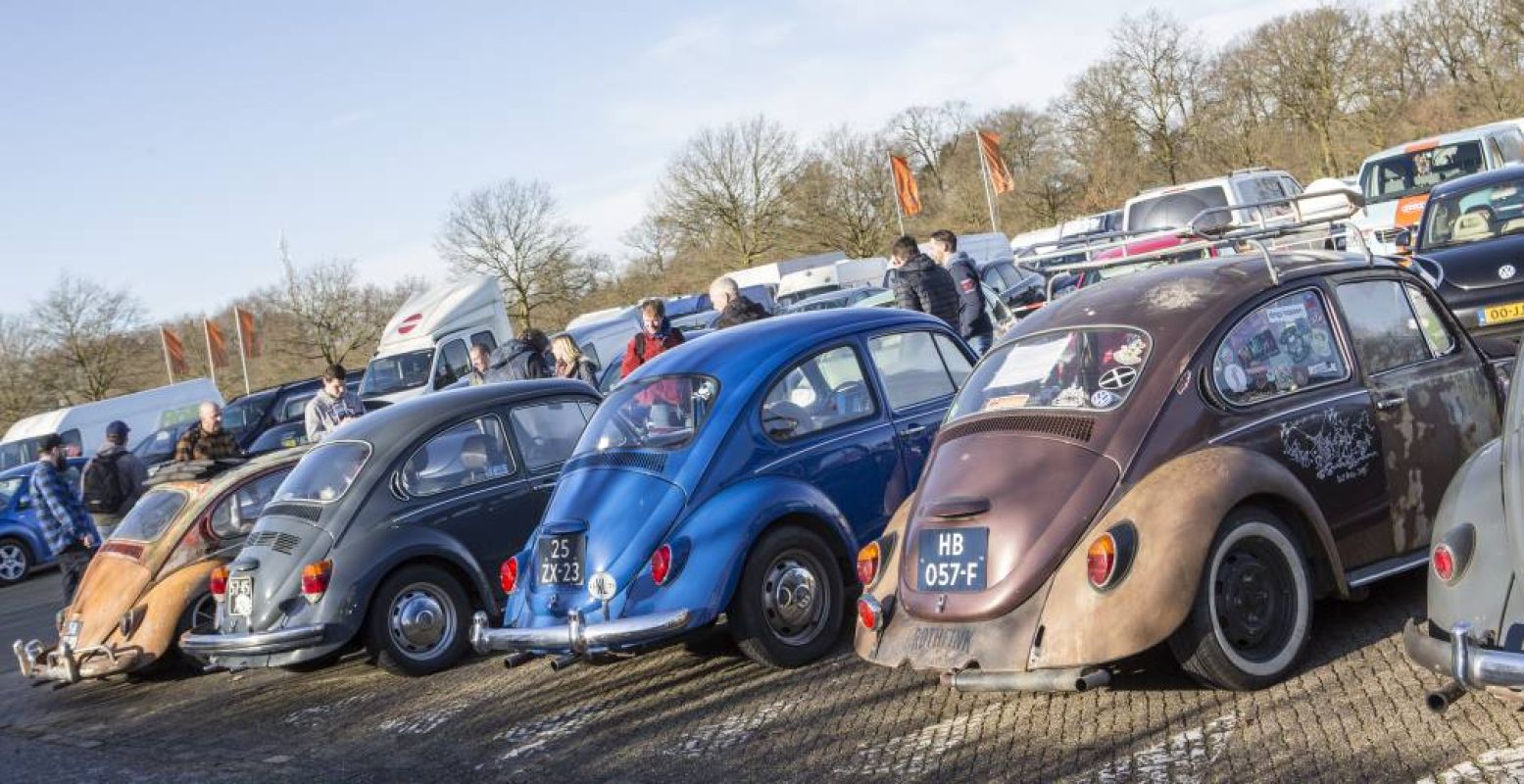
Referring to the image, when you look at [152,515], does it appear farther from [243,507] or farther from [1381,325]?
[1381,325]

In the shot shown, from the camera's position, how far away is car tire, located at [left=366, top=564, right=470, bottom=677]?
9086 millimetres

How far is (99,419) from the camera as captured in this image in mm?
32375

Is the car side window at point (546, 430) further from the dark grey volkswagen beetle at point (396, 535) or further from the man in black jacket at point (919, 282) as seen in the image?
the man in black jacket at point (919, 282)

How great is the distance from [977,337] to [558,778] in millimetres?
7161

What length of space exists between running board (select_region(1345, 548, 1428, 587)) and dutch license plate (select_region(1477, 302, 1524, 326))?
641cm

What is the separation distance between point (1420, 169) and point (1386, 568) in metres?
18.1

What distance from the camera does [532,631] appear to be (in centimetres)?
741

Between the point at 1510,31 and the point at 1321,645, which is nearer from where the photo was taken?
the point at 1321,645

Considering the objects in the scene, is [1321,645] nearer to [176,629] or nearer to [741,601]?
[741,601]

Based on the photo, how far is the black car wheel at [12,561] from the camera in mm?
20531

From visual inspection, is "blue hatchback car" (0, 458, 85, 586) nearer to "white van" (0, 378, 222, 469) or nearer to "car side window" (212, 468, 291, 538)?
"white van" (0, 378, 222, 469)

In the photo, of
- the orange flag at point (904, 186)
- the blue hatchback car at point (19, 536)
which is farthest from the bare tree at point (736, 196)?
the blue hatchback car at point (19, 536)

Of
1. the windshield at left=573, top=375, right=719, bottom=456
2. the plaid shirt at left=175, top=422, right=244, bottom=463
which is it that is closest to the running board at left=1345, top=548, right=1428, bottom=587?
the windshield at left=573, top=375, right=719, bottom=456

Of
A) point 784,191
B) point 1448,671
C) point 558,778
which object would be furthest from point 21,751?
point 784,191
